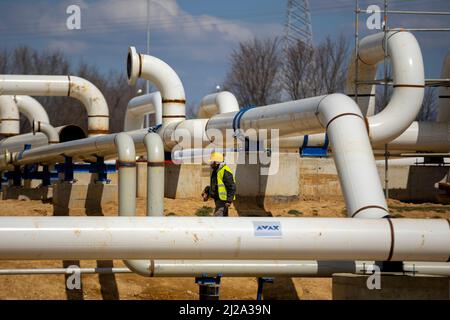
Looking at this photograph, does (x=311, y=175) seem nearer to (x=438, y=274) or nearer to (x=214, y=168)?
(x=214, y=168)

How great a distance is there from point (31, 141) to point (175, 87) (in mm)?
6603

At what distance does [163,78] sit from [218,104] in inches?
98.5

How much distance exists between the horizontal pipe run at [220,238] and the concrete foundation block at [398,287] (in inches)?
96.2

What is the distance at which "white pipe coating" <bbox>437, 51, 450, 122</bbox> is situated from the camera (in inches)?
704

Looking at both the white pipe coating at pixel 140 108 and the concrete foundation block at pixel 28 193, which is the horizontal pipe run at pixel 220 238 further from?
the white pipe coating at pixel 140 108

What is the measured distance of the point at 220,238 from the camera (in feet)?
27.3

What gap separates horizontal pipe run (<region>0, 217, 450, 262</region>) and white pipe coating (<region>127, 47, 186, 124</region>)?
9997mm

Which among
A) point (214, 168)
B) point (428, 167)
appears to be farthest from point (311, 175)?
point (214, 168)

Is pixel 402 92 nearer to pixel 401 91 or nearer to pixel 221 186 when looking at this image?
pixel 401 91

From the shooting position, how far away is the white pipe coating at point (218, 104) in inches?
793

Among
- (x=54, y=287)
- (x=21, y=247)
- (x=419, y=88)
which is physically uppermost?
(x=419, y=88)

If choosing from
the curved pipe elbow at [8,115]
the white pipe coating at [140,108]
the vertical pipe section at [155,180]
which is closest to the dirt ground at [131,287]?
the vertical pipe section at [155,180]
